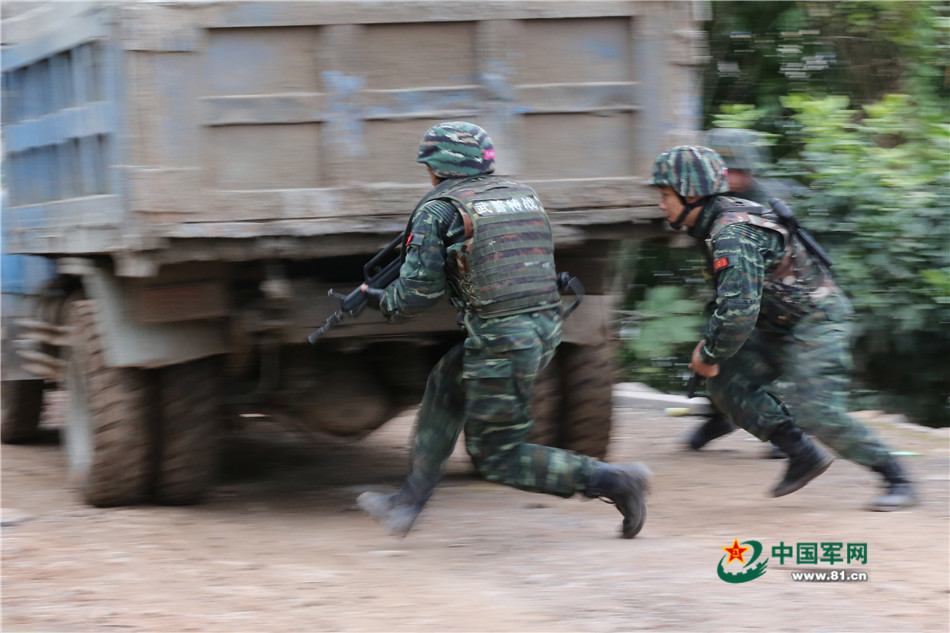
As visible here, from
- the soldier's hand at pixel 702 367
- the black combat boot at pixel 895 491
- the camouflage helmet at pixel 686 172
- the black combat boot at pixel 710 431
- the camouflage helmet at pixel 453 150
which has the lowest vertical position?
the black combat boot at pixel 710 431

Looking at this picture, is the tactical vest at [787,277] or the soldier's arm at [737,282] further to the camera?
the tactical vest at [787,277]

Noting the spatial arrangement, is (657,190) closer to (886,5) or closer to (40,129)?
(40,129)

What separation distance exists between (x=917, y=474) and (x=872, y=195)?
7.64 feet

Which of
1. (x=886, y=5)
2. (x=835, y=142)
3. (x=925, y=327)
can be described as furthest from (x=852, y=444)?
(x=886, y=5)

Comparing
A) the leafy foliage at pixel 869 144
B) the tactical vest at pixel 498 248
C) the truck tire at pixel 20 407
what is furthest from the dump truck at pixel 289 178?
the leafy foliage at pixel 869 144

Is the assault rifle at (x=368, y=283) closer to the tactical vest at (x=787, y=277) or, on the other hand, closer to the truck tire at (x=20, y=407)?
the tactical vest at (x=787, y=277)

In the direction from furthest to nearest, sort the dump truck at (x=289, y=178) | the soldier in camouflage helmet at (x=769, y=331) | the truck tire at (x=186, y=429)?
the truck tire at (x=186, y=429), the soldier in camouflage helmet at (x=769, y=331), the dump truck at (x=289, y=178)

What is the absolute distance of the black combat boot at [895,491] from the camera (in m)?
4.78

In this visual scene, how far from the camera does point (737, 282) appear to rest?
14.8 feet

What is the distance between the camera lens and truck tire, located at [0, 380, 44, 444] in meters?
7.27

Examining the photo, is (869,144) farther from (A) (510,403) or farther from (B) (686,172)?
A: (A) (510,403)

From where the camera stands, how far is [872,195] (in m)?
7.38

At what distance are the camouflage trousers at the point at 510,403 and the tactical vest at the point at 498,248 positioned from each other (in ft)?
0.27

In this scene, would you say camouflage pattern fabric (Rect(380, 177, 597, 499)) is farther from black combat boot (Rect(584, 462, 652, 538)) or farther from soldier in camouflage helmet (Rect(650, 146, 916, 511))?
soldier in camouflage helmet (Rect(650, 146, 916, 511))
